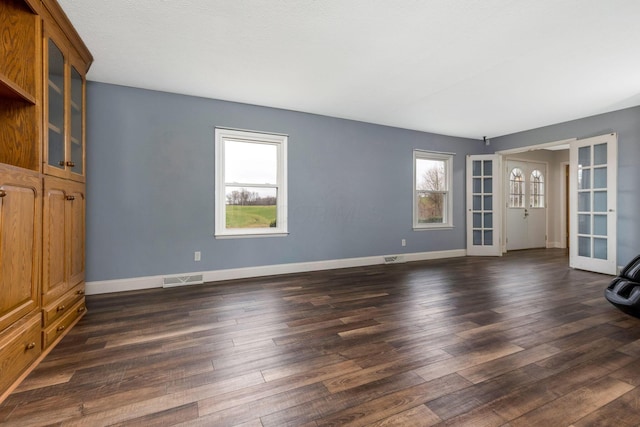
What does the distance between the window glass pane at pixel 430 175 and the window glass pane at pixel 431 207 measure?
0.15m

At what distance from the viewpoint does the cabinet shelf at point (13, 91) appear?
163cm

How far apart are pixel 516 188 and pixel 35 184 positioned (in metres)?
8.40

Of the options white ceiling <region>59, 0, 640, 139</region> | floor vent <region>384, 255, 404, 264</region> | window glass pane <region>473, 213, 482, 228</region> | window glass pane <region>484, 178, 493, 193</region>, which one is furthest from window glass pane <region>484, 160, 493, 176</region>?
floor vent <region>384, 255, 404, 264</region>

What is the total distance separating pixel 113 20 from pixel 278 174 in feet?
8.17

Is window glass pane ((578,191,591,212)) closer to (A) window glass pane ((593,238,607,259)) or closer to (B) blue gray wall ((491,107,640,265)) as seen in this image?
(B) blue gray wall ((491,107,640,265))

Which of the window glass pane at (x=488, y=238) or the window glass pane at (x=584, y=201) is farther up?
the window glass pane at (x=584, y=201)

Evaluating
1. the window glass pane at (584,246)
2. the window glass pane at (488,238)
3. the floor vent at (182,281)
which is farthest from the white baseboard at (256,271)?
the window glass pane at (584,246)

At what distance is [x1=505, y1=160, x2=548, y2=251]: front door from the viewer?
23.0 feet

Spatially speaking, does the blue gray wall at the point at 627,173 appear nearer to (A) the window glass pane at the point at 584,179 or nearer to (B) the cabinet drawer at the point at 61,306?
(A) the window glass pane at the point at 584,179

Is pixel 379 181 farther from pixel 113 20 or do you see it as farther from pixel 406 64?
pixel 113 20

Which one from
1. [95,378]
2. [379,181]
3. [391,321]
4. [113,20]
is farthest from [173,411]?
[379,181]

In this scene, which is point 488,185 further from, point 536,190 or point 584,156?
point 536,190

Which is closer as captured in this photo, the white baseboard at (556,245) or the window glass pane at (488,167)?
the window glass pane at (488,167)

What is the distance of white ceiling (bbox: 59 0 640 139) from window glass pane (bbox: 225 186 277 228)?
124cm
